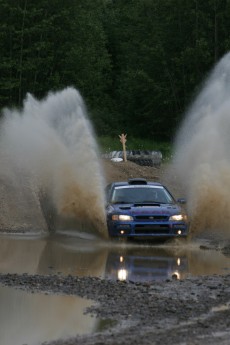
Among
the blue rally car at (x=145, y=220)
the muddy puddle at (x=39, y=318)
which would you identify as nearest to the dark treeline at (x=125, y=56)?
the blue rally car at (x=145, y=220)

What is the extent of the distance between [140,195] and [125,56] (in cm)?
5726

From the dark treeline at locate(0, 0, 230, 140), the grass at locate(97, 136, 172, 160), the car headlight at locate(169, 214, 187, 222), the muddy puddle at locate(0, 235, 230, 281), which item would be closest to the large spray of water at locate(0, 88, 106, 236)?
the muddy puddle at locate(0, 235, 230, 281)

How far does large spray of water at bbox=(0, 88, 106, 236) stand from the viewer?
23.9 metres

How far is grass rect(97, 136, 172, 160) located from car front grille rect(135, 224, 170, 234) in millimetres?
36473

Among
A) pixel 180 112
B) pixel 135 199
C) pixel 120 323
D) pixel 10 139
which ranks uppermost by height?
pixel 180 112

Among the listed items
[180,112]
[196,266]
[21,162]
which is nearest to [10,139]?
[21,162]

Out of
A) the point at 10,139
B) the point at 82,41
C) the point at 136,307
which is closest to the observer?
the point at 136,307

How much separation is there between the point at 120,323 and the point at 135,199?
439 inches

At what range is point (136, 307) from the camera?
1217 cm

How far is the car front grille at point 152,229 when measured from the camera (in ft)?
67.8

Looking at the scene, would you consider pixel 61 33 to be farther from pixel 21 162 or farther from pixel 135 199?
pixel 135 199

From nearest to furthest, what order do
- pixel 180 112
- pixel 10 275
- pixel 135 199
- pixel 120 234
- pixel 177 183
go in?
pixel 10 275, pixel 120 234, pixel 135 199, pixel 177 183, pixel 180 112

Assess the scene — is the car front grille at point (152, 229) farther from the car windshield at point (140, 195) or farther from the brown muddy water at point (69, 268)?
the car windshield at point (140, 195)

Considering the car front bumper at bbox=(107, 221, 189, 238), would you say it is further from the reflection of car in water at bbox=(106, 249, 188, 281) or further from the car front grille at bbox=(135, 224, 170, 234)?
the reflection of car in water at bbox=(106, 249, 188, 281)
